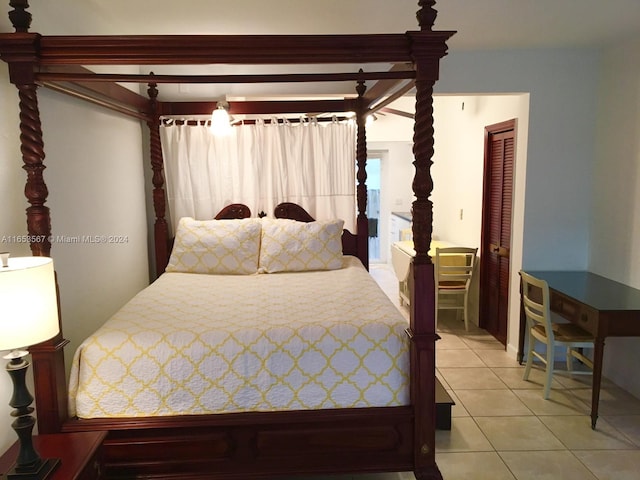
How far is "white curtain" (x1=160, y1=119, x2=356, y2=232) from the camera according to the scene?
3650mm

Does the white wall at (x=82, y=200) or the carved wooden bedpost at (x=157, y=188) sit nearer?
the white wall at (x=82, y=200)

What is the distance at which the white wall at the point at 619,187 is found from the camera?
9.86ft

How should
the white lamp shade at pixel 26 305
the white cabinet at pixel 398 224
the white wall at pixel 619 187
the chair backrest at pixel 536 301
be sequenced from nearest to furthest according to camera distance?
the white lamp shade at pixel 26 305 → the chair backrest at pixel 536 301 → the white wall at pixel 619 187 → the white cabinet at pixel 398 224

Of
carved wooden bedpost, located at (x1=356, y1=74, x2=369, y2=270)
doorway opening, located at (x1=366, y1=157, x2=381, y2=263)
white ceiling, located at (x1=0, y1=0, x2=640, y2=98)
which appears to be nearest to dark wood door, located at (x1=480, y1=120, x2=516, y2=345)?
white ceiling, located at (x1=0, y1=0, x2=640, y2=98)

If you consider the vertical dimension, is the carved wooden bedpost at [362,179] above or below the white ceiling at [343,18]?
below

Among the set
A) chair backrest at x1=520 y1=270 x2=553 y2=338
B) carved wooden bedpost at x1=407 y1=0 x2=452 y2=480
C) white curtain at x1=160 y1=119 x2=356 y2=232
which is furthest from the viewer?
white curtain at x1=160 y1=119 x2=356 y2=232

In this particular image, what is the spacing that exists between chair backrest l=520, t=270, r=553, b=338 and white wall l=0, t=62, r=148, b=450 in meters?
2.76

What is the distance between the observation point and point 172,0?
2.32 metres

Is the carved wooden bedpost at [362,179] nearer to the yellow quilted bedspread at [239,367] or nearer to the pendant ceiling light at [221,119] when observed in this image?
the pendant ceiling light at [221,119]

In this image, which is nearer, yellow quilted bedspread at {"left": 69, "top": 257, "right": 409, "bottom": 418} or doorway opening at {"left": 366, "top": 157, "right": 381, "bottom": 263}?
yellow quilted bedspread at {"left": 69, "top": 257, "right": 409, "bottom": 418}

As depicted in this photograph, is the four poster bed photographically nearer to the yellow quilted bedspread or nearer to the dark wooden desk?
→ the yellow quilted bedspread

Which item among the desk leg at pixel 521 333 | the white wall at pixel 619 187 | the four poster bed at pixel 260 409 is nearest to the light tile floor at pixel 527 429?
the desk leg at pixel 521 333

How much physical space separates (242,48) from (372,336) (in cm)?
133

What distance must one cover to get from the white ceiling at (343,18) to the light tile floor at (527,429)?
2.41m
